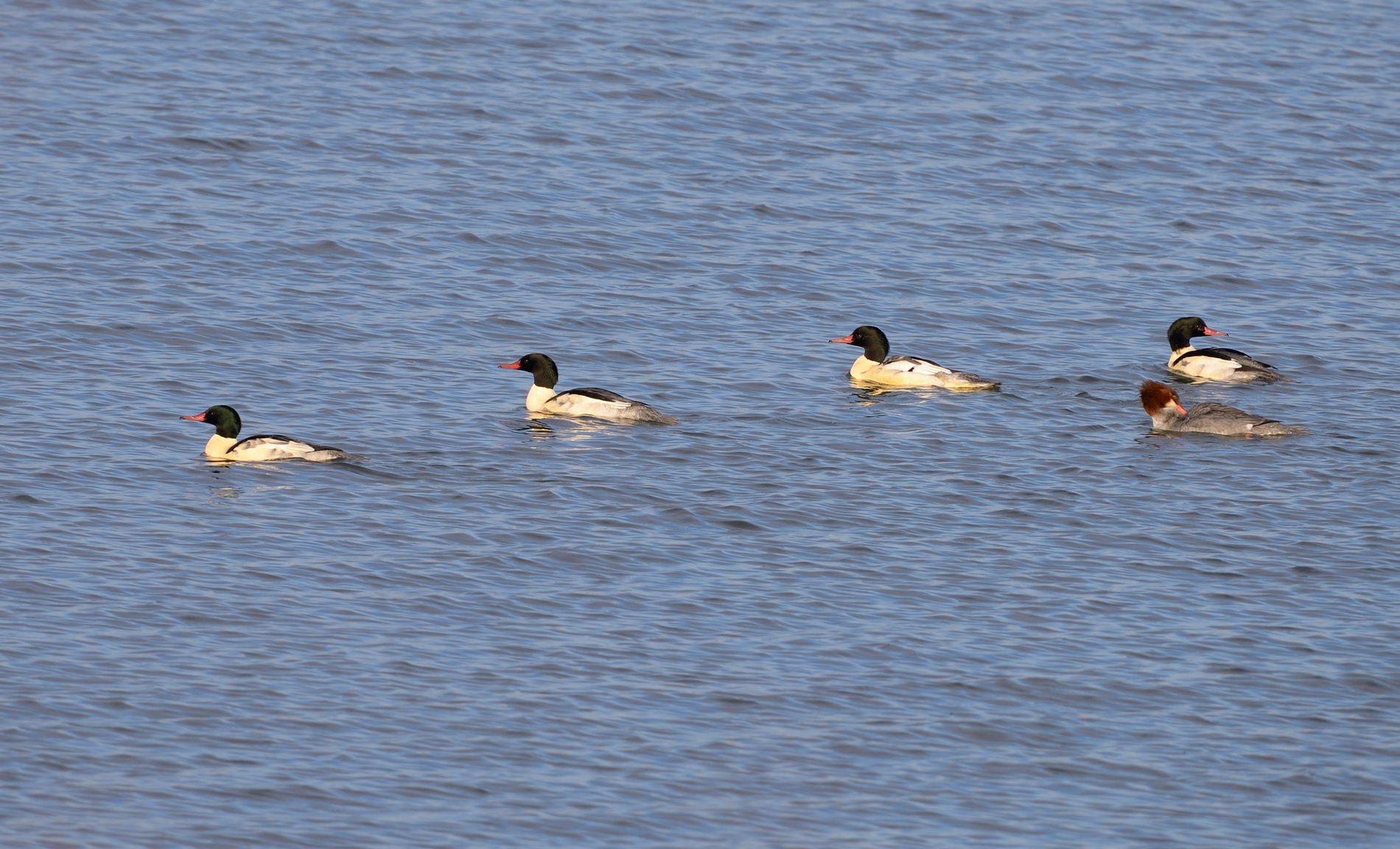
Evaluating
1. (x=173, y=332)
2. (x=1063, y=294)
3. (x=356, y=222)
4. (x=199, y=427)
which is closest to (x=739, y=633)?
(x=199, y=427)

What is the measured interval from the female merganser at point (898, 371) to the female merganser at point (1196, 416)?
1.97 m

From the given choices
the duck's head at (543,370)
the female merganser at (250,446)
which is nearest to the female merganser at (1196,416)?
the duck's head at (543,370)

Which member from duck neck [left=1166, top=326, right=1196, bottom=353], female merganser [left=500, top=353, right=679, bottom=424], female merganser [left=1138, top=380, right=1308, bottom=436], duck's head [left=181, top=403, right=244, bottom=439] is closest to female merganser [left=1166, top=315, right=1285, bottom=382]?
duck neck [left=1166, top=326, right=1196, bottom=353]

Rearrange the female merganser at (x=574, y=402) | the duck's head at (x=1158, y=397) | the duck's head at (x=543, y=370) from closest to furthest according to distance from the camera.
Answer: the female merganser at (x=574, y=402)
the duck's head at (x=1158, y=397)
the duck's head at (x=543, y=370)

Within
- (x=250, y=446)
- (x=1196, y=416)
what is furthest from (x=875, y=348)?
(x=250, y=446)

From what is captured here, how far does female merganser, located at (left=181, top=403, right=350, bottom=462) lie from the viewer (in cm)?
1822

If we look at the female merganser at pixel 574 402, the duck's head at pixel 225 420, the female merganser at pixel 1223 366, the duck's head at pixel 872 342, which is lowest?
the duck's head at pixel 225 420

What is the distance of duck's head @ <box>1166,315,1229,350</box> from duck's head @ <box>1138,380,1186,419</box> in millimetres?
3209

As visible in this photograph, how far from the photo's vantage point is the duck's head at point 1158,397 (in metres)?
20.5

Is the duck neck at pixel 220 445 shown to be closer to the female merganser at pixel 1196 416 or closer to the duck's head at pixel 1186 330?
the female merganser at pixel 1196 416

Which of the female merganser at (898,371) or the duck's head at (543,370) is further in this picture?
the female merganser at (898,371)

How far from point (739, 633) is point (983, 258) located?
1437 centimetres

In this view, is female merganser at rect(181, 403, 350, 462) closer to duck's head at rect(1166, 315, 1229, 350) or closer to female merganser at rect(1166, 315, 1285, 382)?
female merganser at rect(1166, 315, 1285, 382)

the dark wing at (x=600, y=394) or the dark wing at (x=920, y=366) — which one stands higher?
the dark wing at (x=920, y=366)
